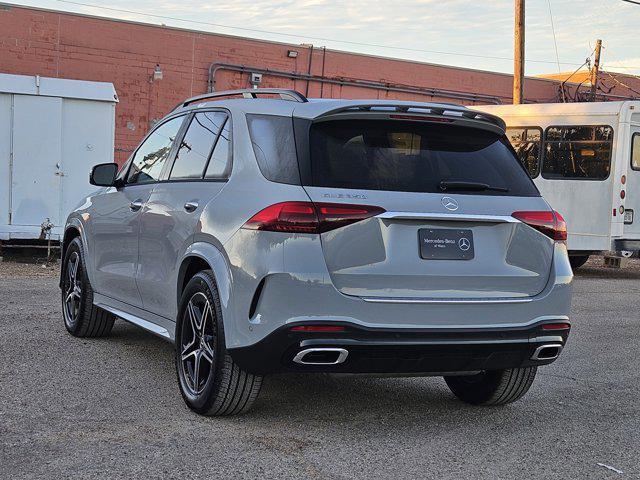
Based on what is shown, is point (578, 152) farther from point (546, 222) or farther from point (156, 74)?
point (546, 222)

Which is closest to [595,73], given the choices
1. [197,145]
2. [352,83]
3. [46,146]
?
[352,83]

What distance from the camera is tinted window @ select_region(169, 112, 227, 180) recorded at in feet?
18.0

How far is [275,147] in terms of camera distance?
4.80 meters

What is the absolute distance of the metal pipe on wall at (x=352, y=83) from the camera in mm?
24578

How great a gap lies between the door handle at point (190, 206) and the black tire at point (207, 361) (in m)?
0.42

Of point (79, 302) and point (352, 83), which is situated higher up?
point (352, 83)

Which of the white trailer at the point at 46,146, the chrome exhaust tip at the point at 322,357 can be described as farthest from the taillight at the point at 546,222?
the white trailer at the point at 46,146

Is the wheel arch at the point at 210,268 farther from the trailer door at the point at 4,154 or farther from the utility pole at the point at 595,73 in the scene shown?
the utility pole at the point at 595,73

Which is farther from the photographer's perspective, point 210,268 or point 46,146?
point 46,146

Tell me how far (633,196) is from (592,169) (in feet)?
2.85

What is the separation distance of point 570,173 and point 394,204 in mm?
13175

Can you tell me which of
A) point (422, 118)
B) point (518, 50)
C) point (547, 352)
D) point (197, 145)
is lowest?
point (547, 352)

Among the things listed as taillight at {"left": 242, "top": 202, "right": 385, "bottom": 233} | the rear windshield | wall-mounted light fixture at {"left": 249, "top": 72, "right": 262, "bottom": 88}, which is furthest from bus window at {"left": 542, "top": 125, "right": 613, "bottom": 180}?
taillight at {"left": 242, "top": 202, "right": 385, "bottom": 233}

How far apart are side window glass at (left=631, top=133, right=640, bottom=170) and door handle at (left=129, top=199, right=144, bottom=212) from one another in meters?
12.3
